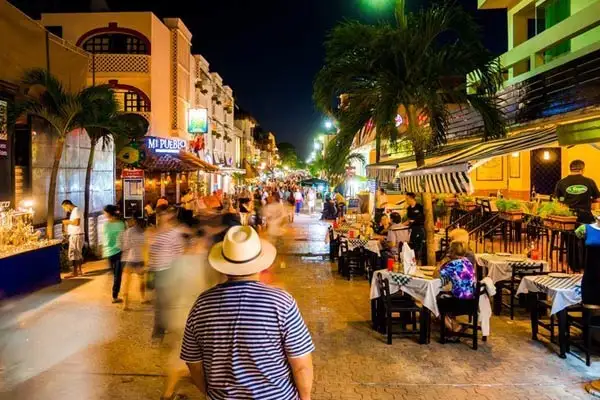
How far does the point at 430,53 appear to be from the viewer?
32.8ft

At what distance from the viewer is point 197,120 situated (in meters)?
31.6

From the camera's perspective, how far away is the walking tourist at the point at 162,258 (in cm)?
677

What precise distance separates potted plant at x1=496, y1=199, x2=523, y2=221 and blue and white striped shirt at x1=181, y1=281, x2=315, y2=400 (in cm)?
1183

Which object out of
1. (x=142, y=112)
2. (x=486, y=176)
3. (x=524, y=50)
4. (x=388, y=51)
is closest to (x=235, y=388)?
(x=388, y=51)

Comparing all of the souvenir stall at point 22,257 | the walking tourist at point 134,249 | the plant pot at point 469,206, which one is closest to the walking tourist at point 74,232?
the souvenir stall at point 22,257

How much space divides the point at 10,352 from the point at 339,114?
22.5 feet

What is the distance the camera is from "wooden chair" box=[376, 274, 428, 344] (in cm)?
752

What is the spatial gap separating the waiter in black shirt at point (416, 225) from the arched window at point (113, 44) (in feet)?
59.9

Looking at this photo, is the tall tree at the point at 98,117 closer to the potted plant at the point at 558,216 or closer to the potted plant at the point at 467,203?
the potted plant at the point at 558,216

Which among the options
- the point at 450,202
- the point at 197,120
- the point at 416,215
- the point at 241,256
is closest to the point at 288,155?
the point at 197,120

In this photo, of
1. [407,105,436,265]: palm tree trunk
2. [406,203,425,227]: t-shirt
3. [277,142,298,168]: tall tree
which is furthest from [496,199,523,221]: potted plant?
[277,142,298,168]: tall tree

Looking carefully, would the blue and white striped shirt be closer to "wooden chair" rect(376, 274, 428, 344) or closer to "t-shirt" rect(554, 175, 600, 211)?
"wooden chair" rect(376, 274, 428, 344)

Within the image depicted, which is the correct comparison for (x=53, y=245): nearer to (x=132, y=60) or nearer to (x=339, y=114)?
(x=339, y=114)

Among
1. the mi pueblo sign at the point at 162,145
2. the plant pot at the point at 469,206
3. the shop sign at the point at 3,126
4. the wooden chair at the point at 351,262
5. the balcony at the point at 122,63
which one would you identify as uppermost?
the balcony at the point at 122,63
